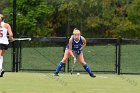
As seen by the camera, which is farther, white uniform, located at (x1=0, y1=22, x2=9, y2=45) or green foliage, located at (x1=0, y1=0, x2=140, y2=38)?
green foliage, located at (x1=0, y1=0, x2=140, y2=38)

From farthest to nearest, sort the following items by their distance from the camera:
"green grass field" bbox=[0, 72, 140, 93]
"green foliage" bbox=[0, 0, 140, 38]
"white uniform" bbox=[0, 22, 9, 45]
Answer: "green foliage" bbox=[0, 0, 140, 38] → "white uniform" bbox=[0, 22, 9, 45] → "green grass field" bbox=[0, 72, 140, 93]

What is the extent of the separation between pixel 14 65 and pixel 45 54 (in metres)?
3.18

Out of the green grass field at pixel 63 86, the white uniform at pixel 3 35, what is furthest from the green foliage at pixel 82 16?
the green grass field at pixel 63 86

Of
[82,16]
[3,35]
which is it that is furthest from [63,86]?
[82,16]

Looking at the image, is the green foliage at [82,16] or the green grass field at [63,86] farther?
the green foliage at [82,16]

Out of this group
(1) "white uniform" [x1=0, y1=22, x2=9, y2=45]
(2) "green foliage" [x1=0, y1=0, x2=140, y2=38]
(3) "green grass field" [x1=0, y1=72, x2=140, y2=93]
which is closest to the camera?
(3) "green grass field" [x1=0, y1=72, x2=140, y2=93]

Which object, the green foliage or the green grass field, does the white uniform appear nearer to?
the green grass field

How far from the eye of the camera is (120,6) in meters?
45.9

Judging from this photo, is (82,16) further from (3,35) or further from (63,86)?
(63,86)

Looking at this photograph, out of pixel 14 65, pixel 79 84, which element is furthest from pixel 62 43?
pixel 79 84

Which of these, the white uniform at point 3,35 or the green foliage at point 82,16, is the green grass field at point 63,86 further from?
the green foliage at point 82,16

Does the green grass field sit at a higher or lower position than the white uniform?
lower

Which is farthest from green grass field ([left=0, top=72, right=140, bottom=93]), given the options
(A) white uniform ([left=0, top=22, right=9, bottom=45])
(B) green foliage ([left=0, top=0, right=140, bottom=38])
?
(B) green foliage ([left=0, top=0, right=140, bottom=38])

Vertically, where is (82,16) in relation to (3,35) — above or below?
below
